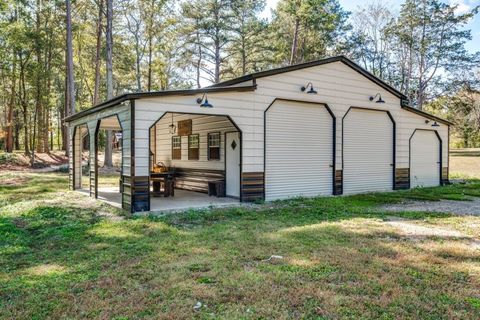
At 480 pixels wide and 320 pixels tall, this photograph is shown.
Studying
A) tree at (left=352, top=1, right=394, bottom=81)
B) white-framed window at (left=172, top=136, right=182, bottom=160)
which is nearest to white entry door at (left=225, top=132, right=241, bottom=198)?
white-framed window at (left=172, top=136, right=182, bottom=160)

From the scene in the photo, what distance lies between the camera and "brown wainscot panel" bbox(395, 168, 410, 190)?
39.8 ft

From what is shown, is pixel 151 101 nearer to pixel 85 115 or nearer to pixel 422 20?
pixel 85 115

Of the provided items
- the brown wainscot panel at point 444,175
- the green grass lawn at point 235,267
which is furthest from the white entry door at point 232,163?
the brown wainscot panel at point 444,175

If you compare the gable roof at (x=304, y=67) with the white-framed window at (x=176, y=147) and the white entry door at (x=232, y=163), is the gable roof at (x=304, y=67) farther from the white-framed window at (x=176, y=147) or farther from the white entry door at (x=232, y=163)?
the white-framed window at (x=176, y=147)

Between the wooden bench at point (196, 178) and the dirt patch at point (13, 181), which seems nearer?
the wooden bench at point (196, 178)

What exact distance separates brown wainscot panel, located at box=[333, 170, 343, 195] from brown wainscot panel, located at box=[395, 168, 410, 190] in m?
2.62

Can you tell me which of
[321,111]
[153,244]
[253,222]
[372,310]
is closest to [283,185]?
[321,111]

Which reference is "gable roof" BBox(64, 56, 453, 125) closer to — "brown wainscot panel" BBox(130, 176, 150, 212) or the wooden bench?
"brown wainscot panel" BBox(130, 176, 150, 212)

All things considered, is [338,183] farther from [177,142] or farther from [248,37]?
[248,37]

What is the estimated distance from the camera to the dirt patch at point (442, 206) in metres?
7.84

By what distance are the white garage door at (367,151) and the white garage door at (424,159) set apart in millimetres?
1286

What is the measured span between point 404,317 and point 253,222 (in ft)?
12.6

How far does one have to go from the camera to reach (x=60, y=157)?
81.6 feet

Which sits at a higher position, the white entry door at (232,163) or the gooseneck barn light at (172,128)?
the gooseneck barn light at (172,128)
